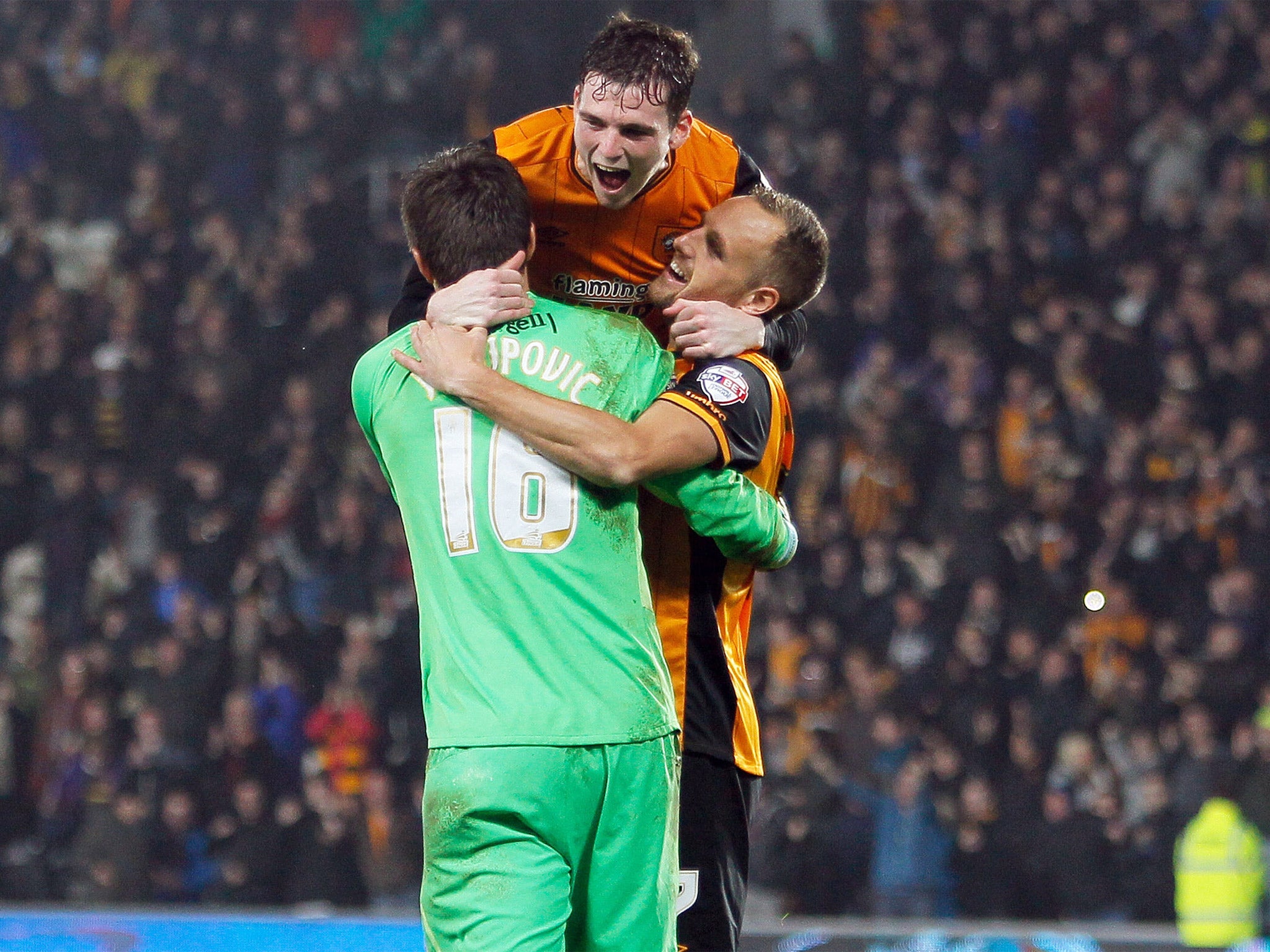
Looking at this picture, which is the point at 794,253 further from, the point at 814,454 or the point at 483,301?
the point at 814,454

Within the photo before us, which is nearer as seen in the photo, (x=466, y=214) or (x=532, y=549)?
(x=532, y=549)

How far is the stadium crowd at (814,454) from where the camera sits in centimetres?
953

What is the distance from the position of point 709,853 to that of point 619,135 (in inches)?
58.1

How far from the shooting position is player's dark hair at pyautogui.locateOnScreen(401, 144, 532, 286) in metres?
3.03

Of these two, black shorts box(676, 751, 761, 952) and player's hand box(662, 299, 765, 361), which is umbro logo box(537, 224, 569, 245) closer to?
player's hand box(662, 299, 765, 361)

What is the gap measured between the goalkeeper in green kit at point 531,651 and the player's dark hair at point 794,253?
566mm

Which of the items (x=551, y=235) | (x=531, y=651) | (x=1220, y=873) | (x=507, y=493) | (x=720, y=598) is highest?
(x=551, y=235)

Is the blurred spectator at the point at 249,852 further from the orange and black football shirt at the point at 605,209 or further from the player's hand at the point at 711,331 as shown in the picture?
the player's hand at the point at 711,331

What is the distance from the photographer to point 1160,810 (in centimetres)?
921

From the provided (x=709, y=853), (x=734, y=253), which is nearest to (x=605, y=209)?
(x=734, y=253)

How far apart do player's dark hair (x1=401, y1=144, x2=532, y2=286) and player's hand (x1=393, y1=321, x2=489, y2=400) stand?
140mm

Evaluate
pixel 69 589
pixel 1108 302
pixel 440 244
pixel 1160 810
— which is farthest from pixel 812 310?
pixel 440 244

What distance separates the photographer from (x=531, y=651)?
2.83 m

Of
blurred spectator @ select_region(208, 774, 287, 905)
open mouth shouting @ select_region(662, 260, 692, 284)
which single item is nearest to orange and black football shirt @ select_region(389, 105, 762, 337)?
open mouth shouting @ select_region(662, 260, 692, 284)
